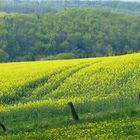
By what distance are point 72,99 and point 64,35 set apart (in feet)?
441

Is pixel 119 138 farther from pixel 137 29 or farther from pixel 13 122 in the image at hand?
A: pixel 137 29

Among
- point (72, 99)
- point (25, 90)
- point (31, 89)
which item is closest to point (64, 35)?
point (31, 89)

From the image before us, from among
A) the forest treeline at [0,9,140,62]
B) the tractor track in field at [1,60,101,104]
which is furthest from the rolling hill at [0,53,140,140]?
the forest treeline at [0,9,140,62]

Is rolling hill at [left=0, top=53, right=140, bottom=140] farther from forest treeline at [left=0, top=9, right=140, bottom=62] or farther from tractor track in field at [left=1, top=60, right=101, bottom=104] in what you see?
forest treeline at [left=0, top=9, right=140, bottom=62]

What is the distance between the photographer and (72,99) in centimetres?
3300

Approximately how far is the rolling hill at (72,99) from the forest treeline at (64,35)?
94489 mm

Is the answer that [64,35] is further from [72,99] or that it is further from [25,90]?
[72,99]

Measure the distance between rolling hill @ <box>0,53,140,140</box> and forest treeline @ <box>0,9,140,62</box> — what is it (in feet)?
310

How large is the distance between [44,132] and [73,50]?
133 meters

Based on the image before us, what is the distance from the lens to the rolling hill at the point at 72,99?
67.0 feet

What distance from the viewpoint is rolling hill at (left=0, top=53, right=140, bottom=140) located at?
67.0 feet

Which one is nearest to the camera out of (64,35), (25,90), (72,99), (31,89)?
(72,99)

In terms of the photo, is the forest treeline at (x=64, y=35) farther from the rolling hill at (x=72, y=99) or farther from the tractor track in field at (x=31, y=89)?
the tractor track in field at (x=31, y=89)

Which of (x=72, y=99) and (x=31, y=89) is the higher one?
(x=72, y=99)
